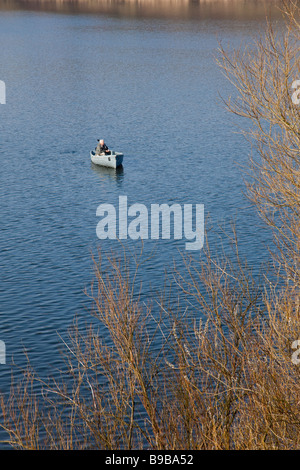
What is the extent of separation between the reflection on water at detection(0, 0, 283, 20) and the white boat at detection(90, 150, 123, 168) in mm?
70153

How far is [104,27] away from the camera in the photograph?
11600 centimetres

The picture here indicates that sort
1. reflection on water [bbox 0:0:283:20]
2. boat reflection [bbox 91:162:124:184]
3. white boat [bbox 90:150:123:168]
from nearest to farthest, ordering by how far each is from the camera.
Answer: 1. boat reflection [bbox 91:162:124:184]
2. white boat [bbox 90:150:123:168]
3. reflection on water [bbox 0:0:283:20]

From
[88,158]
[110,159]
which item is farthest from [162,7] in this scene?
[110,159]

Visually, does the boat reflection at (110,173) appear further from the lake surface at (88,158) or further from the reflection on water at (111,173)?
the lake surface at (88,158)

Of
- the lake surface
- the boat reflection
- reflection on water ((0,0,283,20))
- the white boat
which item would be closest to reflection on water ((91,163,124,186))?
the boat reflection

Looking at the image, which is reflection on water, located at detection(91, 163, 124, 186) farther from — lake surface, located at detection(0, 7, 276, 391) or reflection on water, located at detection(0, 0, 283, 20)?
reflection on water, located at detection(0, 0, 283, 20)

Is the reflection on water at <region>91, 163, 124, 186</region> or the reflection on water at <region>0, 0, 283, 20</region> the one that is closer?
the reflection on water at <region>91, 163, 124, 186</region>

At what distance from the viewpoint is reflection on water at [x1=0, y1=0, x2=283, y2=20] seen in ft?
388

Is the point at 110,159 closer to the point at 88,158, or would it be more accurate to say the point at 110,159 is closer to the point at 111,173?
the point at 111,173

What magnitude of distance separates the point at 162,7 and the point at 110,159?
97.4 meters

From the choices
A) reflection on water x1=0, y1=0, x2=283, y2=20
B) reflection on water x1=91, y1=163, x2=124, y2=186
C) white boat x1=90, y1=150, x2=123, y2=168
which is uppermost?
reflection on water x1=0, y1=0, x2=283, y2=20

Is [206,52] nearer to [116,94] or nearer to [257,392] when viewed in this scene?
[116,94]

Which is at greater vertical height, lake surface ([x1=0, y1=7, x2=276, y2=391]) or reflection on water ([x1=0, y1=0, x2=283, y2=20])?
reflection on water ([x1=0, y1=0, x2=283, y2=20])

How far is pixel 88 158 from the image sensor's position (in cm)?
4994
